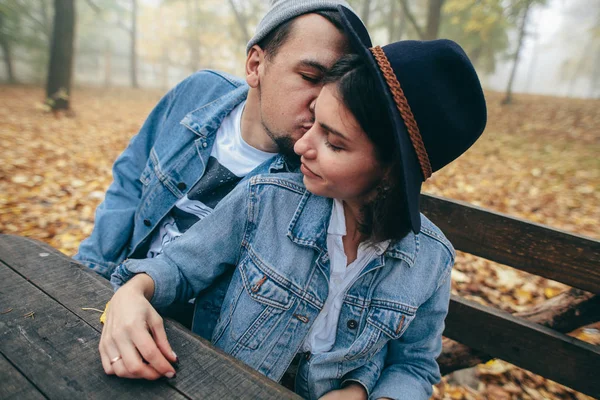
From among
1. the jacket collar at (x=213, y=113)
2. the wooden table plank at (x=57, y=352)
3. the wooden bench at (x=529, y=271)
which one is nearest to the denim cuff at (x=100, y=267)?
the wooden table plank at (x=57, y=352)

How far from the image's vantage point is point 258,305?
1362mm

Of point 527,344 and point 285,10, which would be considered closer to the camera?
point 285,10

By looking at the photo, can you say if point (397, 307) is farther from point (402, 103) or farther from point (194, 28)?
point (194, 28)

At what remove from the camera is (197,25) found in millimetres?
21875

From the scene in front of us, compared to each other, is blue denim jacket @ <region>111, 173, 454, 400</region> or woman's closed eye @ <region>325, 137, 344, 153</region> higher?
woman's closed eye @ <region>325, 137, 344, 153</region>

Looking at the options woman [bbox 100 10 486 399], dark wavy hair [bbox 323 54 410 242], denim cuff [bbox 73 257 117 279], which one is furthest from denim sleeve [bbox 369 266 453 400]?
denim cuff [bbox 73 257 117 279]

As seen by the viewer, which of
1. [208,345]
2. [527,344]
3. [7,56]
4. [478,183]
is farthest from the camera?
[7,56]

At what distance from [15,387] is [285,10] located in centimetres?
183

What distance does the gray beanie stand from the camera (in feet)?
5.26

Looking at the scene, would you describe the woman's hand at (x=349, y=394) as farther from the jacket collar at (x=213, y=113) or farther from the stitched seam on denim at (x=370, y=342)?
the jacket collar at (x=213, y=113)

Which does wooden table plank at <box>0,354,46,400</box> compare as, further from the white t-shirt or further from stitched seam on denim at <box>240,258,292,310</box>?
the white t-shirt

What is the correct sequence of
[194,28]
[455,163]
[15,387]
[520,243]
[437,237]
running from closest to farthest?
[15,387]
[437,237]
[520,243]
[455,163]
[194,28]

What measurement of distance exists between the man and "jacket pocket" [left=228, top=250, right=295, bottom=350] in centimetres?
19

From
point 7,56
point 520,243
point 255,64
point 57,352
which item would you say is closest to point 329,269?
point 57,352
